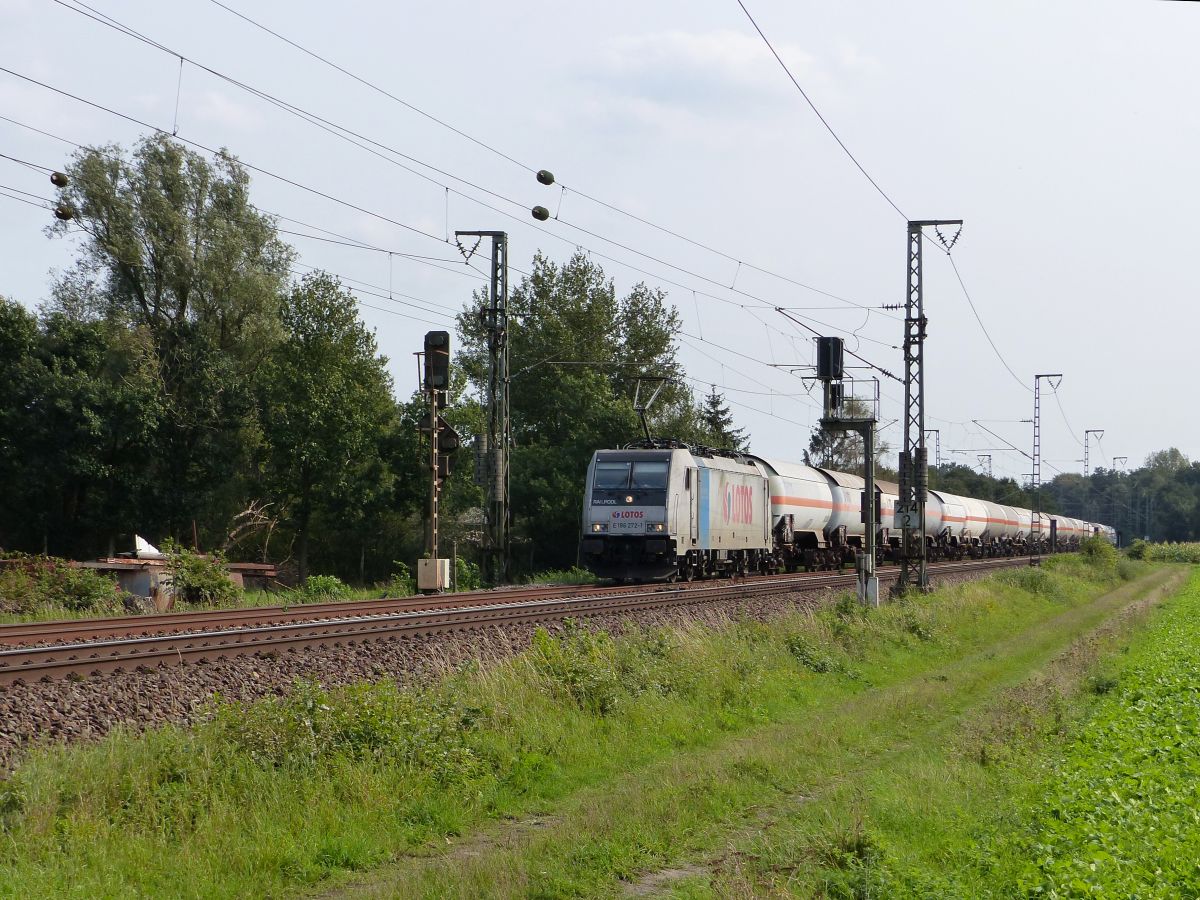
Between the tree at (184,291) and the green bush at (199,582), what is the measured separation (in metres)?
22.7

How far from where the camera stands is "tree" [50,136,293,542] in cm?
4644

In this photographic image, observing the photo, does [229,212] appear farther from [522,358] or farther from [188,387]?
[522,358]

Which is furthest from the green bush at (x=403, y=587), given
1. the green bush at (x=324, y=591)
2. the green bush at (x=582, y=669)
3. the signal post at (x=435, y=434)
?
the green bush at (x=582, y=669)

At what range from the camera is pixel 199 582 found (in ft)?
78.9

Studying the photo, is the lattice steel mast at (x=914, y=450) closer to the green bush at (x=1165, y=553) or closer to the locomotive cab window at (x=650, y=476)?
the locomotive cab window at (x=650, y=476)

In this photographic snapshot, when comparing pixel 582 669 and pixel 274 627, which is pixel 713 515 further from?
pixel 582 669

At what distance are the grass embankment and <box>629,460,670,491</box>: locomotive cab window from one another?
14607mm

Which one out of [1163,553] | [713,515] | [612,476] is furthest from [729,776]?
[1163,553]

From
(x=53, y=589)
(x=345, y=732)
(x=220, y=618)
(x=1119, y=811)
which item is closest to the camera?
(x=1119, y=811)

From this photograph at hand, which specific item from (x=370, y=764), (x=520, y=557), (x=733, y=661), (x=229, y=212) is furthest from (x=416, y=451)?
(x=370, y=764)

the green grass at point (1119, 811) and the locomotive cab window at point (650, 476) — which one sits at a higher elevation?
the locomotive cab window at point (650, 476)

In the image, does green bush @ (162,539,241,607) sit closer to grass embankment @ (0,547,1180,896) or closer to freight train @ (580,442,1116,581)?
freight train @ (580,442,1116,581)

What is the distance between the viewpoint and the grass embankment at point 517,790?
7.54 meters

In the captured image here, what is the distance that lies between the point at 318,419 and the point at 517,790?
4171cm
